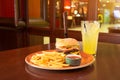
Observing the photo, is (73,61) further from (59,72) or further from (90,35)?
(90,35)

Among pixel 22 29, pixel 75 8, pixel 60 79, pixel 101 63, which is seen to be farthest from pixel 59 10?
pixel 60 79

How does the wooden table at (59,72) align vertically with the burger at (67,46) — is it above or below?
below

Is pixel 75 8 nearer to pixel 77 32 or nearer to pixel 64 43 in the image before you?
pixel 77 32

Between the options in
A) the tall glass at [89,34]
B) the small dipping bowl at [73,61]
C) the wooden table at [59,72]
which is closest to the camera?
the wooden table at [59,72]

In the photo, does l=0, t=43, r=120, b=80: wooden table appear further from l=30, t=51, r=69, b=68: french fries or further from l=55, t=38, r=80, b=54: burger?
l=55, t=38, r=80, b=54: burger

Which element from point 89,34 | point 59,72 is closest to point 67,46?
point 89,34

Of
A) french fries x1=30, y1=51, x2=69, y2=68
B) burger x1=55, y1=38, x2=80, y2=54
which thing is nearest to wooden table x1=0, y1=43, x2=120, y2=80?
french fries x1=30, y1=51, x2=69, y2=68

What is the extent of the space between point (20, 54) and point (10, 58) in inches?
4.8

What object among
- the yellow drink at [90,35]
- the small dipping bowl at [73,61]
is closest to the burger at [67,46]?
the yellow drink at [90,35]

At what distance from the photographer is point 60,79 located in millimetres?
890

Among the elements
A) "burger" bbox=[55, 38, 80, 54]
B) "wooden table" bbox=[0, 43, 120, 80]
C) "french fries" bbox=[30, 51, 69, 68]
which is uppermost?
"burger" bbox=[55, 38, 80, 54]

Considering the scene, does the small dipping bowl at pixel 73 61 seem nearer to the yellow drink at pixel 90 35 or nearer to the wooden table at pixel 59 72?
the wooden table at pixel 59 72

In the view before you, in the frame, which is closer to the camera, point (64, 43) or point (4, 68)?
point (4, 68)

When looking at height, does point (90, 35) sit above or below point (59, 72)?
above
